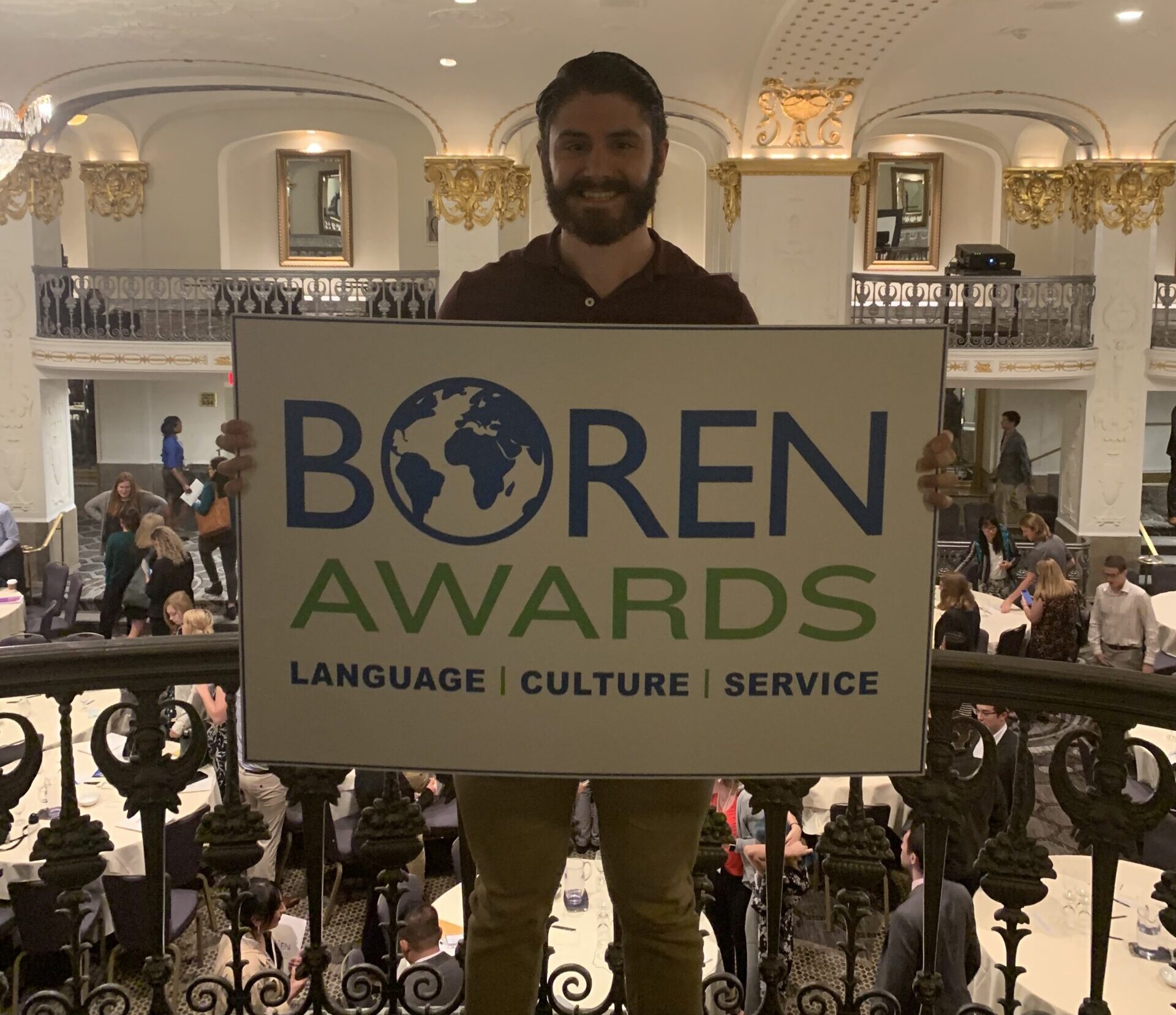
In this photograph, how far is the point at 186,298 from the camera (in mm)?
14977

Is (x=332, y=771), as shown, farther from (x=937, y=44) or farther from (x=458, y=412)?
(x=937, y=44)

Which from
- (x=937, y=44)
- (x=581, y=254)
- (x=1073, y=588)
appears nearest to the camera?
(x=581, y=254)

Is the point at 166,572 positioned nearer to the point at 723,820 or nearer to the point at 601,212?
the point at 723,820

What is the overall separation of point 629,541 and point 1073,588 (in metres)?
7.59

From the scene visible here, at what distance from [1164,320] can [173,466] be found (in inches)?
513

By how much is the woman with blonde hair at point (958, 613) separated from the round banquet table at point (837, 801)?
1.54 metres

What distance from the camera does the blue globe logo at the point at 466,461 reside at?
5.35 ft

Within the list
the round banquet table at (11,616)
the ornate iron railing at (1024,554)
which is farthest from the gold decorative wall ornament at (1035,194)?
the round banquet table at (11,616)

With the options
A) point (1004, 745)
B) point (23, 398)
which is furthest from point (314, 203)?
point (1004, 745)

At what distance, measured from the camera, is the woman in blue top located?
553 inches

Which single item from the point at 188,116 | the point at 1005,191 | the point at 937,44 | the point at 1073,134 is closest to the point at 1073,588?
the point at 937,44

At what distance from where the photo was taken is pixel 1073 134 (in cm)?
1491

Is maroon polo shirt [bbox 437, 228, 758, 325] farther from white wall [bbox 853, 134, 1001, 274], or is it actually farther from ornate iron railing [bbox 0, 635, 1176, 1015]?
white wall [bbox 853, 134, 1001, 274]

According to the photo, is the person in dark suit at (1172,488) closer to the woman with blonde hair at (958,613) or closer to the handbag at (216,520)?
the woman with blonde hair at (958,613)
